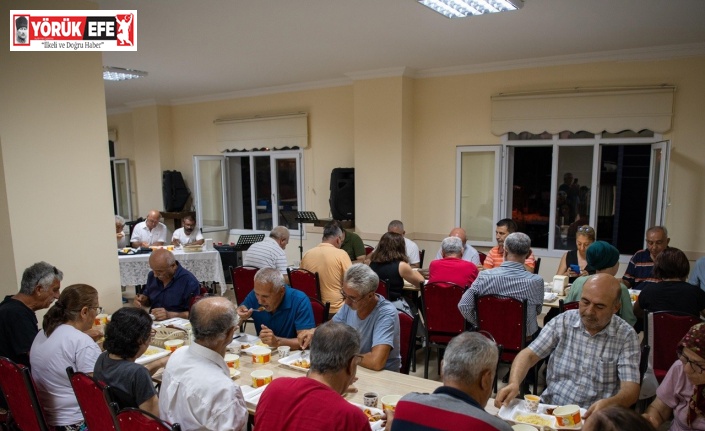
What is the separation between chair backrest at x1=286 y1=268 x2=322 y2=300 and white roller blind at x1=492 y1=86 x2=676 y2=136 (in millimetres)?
3698

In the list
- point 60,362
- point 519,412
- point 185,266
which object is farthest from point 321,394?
point 185,266

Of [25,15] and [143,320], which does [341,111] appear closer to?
[25,15]

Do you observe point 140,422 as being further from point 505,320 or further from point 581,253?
point 581,253

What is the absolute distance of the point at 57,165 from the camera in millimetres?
3850

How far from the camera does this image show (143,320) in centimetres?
238

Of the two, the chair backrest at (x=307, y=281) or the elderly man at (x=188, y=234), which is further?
the elderly man at (x=188, y=234)

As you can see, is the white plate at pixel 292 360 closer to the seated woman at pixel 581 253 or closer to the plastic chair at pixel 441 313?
the plastic chair at pixel 441 313

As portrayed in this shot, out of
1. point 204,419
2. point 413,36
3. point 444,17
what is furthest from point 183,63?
point 204,419

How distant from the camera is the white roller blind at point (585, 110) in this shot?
5.80 meters

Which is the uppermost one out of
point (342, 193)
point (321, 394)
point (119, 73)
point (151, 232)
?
point (119, 73)

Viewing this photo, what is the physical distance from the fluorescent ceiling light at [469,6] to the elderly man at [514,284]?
2.01 m

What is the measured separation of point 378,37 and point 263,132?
4.08 metres

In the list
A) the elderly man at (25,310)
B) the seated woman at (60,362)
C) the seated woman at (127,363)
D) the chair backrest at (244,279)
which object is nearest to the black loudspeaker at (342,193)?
the chair backrest at (244,279)

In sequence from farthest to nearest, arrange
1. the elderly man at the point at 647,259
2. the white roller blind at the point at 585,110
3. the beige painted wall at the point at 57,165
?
the white roller blind at the point at 585,110 → the elderly man at the point at 647,259 → the beige painted wall at the point at 57,165
